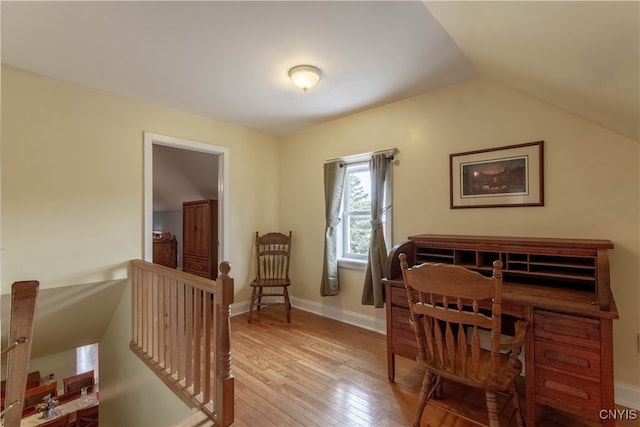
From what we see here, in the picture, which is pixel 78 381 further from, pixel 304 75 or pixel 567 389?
pixel 567 389

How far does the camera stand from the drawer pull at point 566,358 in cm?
149

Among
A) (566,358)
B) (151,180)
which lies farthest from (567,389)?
(151,180)

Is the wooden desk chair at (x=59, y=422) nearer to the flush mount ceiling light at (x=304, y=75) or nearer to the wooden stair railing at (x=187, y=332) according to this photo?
the wooden stair railing at (x=187, y=332)

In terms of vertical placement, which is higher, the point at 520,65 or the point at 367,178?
the point at 520,65

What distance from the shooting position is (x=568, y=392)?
1.53 meters

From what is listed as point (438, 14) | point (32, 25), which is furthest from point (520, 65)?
point (32, 25)

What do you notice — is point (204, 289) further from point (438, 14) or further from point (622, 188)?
point (622, 188)

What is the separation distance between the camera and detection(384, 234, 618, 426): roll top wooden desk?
1.46m

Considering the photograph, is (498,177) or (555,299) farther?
(498,177)

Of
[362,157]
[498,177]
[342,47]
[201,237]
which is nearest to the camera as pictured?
[342,47]

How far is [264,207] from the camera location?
4.01 meters

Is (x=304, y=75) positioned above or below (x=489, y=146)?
above

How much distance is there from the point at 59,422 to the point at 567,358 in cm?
505

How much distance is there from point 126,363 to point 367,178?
10.4 ft
